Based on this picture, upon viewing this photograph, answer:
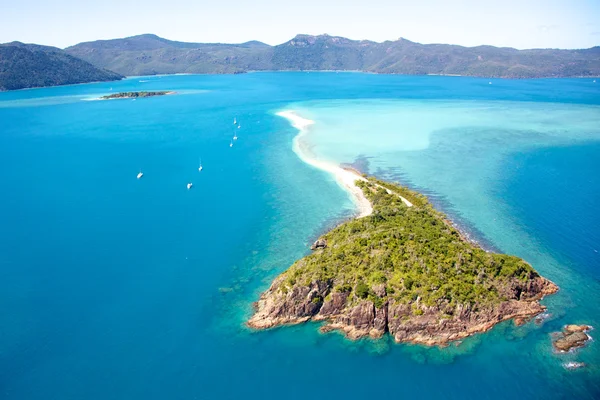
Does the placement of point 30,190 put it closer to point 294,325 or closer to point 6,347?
point 6,347

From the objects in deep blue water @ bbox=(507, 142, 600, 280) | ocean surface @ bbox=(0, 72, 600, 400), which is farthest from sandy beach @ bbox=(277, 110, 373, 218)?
deep blue water @ bbox=(507, 142, 600, 280)

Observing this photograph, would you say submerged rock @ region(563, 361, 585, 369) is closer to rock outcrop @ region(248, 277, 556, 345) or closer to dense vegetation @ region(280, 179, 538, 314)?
rock outcrop @ region(248, 277, 556, 345)

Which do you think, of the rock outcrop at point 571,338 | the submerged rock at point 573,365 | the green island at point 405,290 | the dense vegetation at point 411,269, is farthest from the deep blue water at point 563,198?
the submerged rock at point 573,365

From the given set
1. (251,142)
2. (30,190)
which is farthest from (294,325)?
(251,142)

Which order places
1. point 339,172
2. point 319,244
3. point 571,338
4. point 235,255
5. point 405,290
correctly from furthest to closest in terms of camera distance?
point 339,172, point 235,255, point 319,244, point 405,290, point 571,338

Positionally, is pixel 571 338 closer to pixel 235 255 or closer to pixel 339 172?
pixel 235 255

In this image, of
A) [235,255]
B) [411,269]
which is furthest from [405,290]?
[235,255]

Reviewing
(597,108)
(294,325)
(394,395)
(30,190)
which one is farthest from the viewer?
(597,108)
